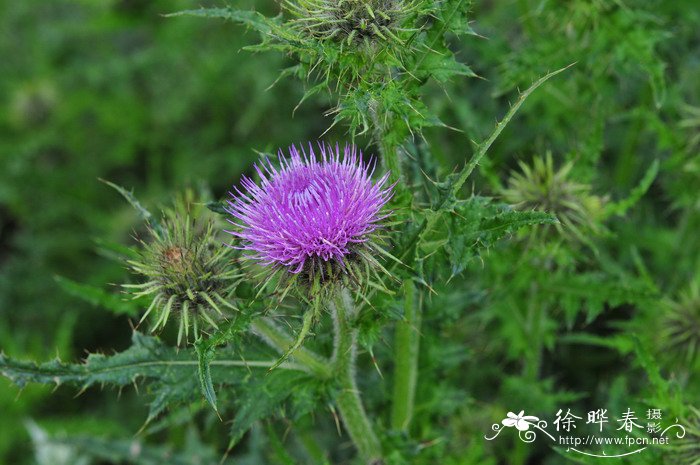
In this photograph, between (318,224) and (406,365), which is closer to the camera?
(318,224)

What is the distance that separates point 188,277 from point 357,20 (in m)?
1.12

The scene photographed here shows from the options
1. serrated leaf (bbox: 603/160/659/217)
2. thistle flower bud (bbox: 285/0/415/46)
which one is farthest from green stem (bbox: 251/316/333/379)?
serrated leaf (bbox: 603/160/659/217)

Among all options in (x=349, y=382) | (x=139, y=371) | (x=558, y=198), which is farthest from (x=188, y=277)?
(x=558, y=198)

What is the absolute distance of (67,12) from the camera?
831 centimetres

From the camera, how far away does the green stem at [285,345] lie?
3055 millimetres

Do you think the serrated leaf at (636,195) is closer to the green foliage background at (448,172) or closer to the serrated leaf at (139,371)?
the green foliage background at (448,172)

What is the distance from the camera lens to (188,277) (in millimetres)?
2783

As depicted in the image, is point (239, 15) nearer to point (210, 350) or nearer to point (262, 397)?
point (210, 350)

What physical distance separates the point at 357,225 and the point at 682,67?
3493 millimetres

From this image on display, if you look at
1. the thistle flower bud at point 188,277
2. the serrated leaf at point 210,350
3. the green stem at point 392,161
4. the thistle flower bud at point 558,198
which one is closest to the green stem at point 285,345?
the thistle flower bud at point 188,277

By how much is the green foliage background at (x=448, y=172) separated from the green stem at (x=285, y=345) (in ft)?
1.80

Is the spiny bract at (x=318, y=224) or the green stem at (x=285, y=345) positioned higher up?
the spiny bract at (x=318, y=224)

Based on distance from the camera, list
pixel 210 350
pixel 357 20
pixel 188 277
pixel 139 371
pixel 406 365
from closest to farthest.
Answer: pixel 210 350
pixel 357 20
pixel 188 277
pixel 139 371
pixel 406 365

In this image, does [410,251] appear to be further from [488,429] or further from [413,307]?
[488,429]
